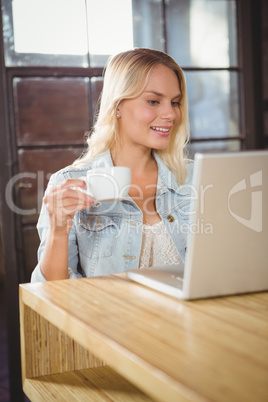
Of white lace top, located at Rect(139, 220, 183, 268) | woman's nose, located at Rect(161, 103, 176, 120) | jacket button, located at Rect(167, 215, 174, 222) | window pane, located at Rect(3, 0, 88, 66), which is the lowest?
white lace top, located at Rect(139, 220, 183, 268)

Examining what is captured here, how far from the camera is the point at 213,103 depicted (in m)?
2.93

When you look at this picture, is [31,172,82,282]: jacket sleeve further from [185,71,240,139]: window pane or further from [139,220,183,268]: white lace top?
[185,71,240,139]: window pane

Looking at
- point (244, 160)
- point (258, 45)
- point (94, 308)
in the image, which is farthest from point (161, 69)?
point (258, 45)

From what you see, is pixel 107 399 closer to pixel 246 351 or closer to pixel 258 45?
pixel 246 351

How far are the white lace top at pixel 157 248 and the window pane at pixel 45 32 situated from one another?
1.32 meters

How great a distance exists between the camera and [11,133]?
8.17 ft

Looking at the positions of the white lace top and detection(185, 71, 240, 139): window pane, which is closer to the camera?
the white lace top

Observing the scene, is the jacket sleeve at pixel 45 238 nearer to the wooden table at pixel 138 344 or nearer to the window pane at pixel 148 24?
the wooden table at pixel 138 344

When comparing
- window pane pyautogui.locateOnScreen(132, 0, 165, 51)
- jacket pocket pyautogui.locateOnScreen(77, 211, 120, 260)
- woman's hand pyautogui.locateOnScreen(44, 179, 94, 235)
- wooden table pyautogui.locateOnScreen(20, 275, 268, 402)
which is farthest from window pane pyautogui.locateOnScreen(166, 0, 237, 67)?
wooden table pyautogui.locateOnScreen(20, 275, 268, 402)

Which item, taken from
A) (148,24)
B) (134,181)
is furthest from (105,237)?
(148,24)

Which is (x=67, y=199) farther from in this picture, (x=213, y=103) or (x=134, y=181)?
(x=213, y=103)

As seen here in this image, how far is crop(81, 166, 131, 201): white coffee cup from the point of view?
116 centimetres

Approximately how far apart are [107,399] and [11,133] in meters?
1.77

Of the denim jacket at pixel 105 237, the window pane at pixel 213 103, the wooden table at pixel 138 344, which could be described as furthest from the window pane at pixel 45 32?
the wooden table at pixel 138 344
